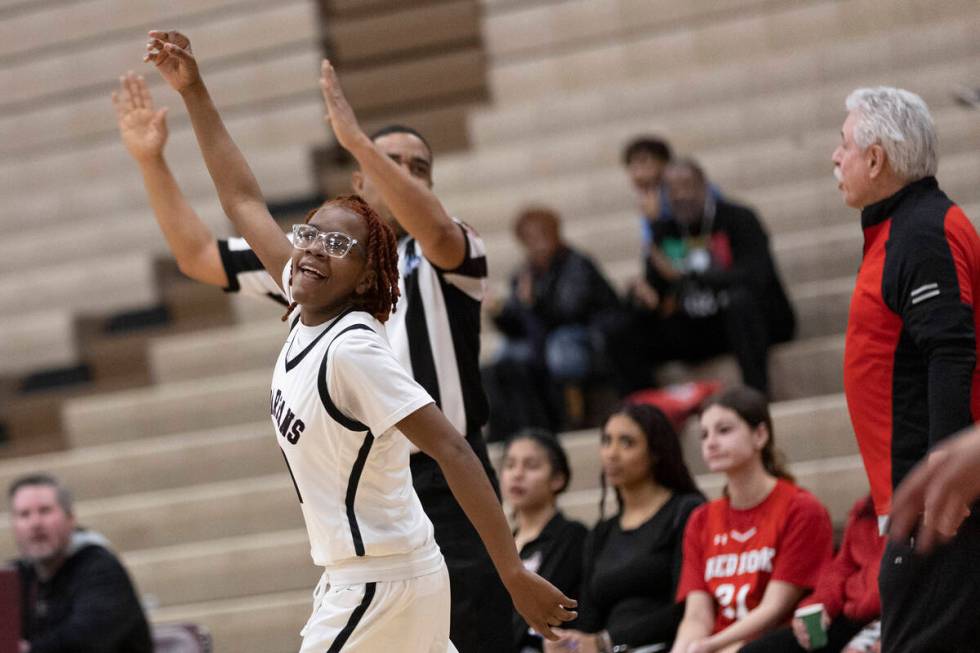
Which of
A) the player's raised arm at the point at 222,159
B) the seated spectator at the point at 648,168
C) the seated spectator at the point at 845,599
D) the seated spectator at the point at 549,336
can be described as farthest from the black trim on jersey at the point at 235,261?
→ the seated spectator at the point at 648,168

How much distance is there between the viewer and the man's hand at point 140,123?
407 centimetres

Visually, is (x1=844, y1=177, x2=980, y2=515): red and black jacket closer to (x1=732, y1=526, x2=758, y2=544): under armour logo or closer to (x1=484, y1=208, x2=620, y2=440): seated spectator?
(x1=732, y1=526, x2=758, y2=544): under armour logo

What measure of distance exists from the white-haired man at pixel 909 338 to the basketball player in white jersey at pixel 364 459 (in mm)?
850

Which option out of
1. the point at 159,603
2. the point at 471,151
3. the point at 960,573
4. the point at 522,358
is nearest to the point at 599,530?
the point at 522,358

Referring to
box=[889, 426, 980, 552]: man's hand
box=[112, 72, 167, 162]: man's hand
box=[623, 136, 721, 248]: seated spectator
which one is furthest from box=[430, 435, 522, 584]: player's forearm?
box=[623, 136, 721, 248]: seated spectator

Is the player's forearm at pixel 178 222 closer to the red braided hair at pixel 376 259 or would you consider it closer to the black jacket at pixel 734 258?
the red braided hair at pixel 376 259

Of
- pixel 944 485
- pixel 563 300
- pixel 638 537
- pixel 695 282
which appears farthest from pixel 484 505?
pixel 563 300

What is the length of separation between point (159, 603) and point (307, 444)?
4333 millimetres

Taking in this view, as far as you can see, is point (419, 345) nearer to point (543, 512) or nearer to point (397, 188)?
point (397, 188)

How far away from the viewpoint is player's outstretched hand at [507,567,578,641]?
117 inches

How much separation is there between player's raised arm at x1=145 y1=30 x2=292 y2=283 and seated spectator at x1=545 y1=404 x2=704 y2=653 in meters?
1.98

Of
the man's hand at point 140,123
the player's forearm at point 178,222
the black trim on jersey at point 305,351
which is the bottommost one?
the black trim on jersey at point 305,351

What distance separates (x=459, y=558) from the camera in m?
3.74

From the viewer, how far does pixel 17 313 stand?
30.1 ft
